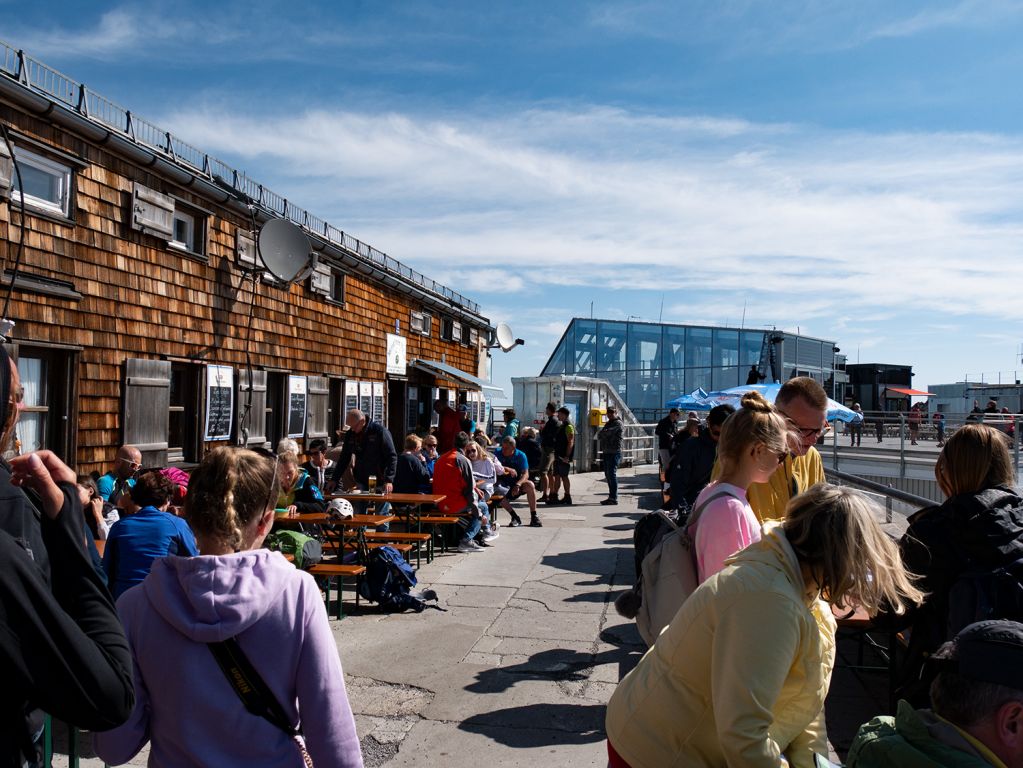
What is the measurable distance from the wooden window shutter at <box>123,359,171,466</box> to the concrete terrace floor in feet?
11.5

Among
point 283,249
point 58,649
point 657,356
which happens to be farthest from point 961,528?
point 657,356

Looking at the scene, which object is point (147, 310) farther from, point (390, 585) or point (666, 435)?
point (666, 435)

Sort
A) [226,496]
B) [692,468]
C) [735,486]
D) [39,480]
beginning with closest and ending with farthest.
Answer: [39,480] → [226,496] → [735,486] → [692,468]

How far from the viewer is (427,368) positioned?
2016 centimetres

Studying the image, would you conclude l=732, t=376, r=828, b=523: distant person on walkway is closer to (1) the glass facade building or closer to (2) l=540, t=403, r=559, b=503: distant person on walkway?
(2) l=540, t=403, r=559, b=503: distant person on walkway

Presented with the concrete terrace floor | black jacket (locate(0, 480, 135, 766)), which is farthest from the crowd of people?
the concrete terrace floor

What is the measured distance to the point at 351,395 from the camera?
52.8ft

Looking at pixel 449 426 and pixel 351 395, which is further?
pixel 351 395

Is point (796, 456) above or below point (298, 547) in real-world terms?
above

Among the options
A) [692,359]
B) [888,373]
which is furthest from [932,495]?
[888,373]

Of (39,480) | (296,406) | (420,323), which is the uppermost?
(420,323)

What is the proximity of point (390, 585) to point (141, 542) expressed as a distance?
308cm

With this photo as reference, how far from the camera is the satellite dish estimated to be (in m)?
12.1

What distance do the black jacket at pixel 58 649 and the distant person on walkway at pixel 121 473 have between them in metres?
6.47
